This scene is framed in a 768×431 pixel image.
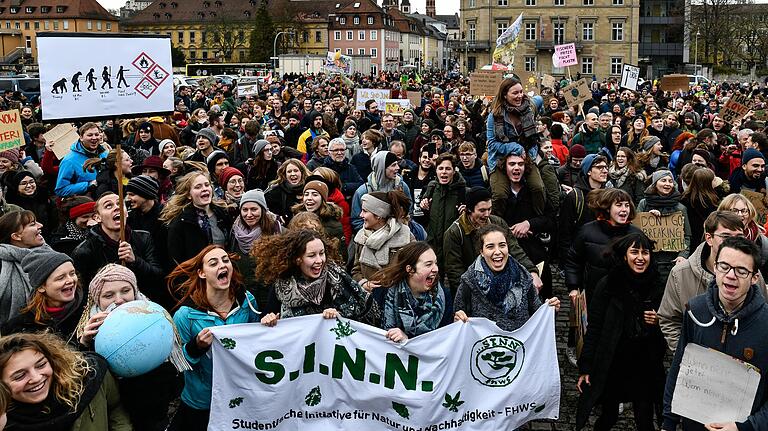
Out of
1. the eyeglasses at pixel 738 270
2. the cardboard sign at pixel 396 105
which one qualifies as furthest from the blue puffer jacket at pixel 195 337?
the cardboard sign at pixel 396 105

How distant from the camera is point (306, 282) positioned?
511 cm

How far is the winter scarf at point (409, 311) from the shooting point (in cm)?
513

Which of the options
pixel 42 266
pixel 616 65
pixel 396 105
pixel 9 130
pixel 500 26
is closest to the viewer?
pixel 42 266

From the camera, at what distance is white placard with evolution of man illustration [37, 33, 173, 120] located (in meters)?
5.80

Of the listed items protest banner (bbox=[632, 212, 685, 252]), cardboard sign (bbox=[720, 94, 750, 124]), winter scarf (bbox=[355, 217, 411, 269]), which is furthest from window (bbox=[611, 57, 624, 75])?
winter scarf (bbox=[355, 217, 411, 269])

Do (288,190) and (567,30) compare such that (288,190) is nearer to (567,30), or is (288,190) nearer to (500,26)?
(500,26)

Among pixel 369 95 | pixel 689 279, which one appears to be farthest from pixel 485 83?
pixel 689 279

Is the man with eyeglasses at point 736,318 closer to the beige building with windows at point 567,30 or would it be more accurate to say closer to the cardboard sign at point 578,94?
the cardboard sign at point 578,94

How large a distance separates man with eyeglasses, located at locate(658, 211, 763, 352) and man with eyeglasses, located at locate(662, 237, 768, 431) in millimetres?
673

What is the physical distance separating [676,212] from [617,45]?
71328 millimetres

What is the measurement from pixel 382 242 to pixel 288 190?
6.89ft

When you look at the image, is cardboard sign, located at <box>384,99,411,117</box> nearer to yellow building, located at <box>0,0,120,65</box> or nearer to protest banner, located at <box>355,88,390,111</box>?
protest banner, located at <box>355,88,390,111</box>

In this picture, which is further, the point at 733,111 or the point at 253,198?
the point at 733,111

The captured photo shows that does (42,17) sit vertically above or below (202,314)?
above
